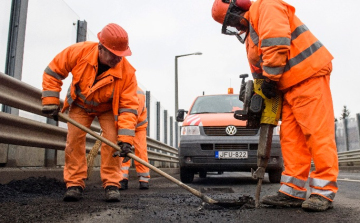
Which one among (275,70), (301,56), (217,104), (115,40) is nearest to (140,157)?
(217,104)

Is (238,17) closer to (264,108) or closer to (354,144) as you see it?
(264,108)

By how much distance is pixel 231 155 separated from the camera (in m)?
6.09

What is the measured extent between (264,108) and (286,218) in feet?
3.85

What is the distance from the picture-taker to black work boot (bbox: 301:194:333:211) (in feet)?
9.30

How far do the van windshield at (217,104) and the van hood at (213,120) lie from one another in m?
0.34

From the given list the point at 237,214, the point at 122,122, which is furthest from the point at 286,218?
the point at 122,122

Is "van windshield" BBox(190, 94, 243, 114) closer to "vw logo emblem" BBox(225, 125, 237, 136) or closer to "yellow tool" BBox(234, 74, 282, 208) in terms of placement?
"vw logo emblem" BBox(225, 125, 237, 136)

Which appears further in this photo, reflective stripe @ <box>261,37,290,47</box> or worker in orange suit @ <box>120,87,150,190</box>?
worker in orange suit @ <box>120,87,150,190</box>

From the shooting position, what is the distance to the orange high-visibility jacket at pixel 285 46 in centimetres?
313

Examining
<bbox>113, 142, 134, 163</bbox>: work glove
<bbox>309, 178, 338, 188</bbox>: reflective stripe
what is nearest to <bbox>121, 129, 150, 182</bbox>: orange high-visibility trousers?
<bbox>113, 142, 134, 163</bbox>: work glove

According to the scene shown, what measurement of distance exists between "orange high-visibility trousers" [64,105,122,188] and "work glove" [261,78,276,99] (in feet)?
5.15

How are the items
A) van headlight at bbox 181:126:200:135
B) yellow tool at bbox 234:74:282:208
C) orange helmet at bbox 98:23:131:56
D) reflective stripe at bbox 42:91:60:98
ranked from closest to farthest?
yellow tool at bbox 234:74:282:208
orange helmet at bbox 98:23:131:56
reflective stripe at bbox 42:91:60:98
van headlight at bbox 181:126:200:135

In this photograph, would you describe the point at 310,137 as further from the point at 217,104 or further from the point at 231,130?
the point at 217,104

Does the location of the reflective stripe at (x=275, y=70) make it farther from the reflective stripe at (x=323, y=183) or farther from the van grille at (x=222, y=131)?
the van grille at (x=222, y=131)
